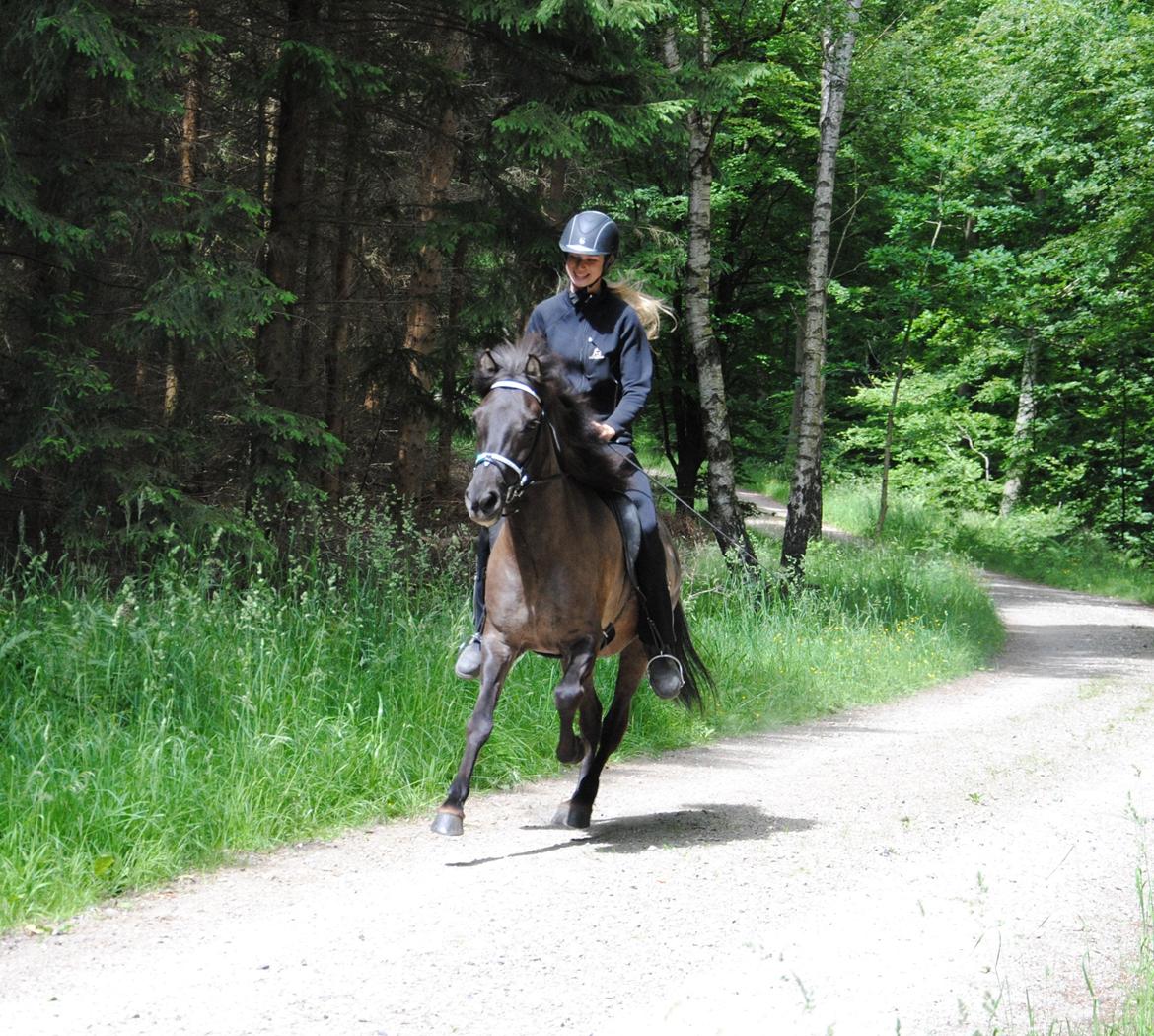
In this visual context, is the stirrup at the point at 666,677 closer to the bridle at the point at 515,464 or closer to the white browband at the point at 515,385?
the bridle at the point at 515,464

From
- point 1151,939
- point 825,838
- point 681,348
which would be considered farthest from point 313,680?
point 681,348

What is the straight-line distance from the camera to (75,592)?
321 inches

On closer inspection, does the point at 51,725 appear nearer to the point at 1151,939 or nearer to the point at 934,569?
the point at 1151,939

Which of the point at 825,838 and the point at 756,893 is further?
the point at 825,838

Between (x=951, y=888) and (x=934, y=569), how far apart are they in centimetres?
1452

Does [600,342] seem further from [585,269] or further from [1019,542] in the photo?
[1019,542]

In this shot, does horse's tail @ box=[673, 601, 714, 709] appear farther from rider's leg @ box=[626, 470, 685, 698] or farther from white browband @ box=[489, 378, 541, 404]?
white browband @ box=[489, 378, 541, 404]

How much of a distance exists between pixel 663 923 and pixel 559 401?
2667mm

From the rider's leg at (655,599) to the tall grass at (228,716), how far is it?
146cm

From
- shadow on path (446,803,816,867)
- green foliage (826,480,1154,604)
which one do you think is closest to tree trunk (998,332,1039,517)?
green foliage (826,480,1154,604)

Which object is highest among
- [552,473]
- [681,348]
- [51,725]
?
[681,348]

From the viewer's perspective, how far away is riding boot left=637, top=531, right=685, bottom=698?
278 inches

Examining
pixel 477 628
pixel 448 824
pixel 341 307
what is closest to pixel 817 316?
pixel 341 307

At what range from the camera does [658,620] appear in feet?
23.6
